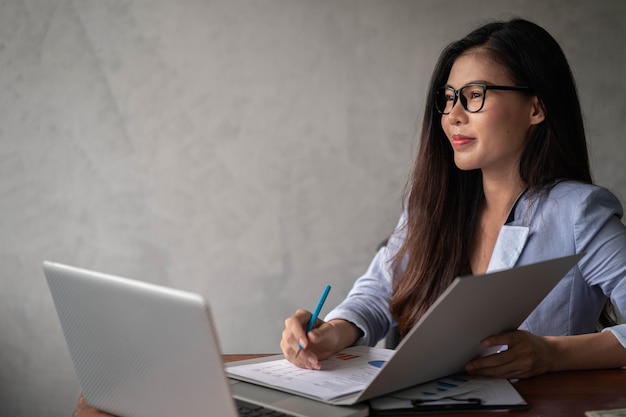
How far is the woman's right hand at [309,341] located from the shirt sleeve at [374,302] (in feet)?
0.35

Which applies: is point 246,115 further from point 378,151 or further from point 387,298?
point 387,298

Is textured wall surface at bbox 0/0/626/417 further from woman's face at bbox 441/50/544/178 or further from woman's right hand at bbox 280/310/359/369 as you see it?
woman's right hand at bbox 280/310/359/369

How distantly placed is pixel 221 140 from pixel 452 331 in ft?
6.73

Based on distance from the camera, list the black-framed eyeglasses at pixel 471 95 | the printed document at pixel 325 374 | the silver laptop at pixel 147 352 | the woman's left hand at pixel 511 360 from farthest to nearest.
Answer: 1. the black-framed eyeglasses at pixel 471 95
2. the woman's left hand at pixel 511 360
3. the printed document at pixel 325 374
4. the silver laptop at pixel 147 352

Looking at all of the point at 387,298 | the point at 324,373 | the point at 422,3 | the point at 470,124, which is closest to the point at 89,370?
the point at 324,373

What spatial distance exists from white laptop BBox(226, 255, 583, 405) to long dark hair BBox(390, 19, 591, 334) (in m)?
0.51

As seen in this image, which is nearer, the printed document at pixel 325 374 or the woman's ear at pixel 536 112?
the printed document at pixel 325 374

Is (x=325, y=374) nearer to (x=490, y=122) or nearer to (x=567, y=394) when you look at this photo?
(x=567, y=394)

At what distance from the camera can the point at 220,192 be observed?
2988mm

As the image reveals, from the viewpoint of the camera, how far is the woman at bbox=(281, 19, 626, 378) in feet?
5.34

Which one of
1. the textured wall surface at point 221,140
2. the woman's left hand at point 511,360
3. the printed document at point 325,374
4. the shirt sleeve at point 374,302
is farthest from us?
the textured wall surface at point 221,140

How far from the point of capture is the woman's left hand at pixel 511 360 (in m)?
1.21

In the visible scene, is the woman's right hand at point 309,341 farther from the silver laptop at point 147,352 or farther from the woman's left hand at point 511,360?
the woman's left hand at point 511,360

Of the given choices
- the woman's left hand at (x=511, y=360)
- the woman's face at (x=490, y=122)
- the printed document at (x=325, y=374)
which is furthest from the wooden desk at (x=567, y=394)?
the woman's face at (x=490, y=122)
